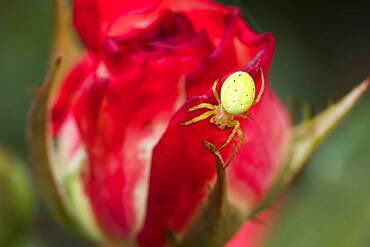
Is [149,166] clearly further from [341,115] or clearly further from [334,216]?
Result: [334,216]

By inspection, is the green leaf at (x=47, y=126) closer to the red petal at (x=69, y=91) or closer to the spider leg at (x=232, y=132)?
the red petal at (x=69, y=91)

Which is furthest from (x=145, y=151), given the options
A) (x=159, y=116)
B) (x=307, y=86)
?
(x=307, y=86)

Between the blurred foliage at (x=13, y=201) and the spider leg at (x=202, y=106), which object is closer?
the spider leg at (x=202, y=106)

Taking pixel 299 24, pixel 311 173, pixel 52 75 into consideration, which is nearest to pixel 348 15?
pixel 299 24

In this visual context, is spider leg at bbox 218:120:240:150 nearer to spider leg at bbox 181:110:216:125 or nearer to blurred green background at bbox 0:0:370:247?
spider leg at bbox 181:110:216:125

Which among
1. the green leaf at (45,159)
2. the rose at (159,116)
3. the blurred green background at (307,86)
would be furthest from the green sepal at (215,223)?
the blurred green background at (307,86)

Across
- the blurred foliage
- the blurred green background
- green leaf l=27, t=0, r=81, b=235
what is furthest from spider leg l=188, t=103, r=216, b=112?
the blurred foliage
